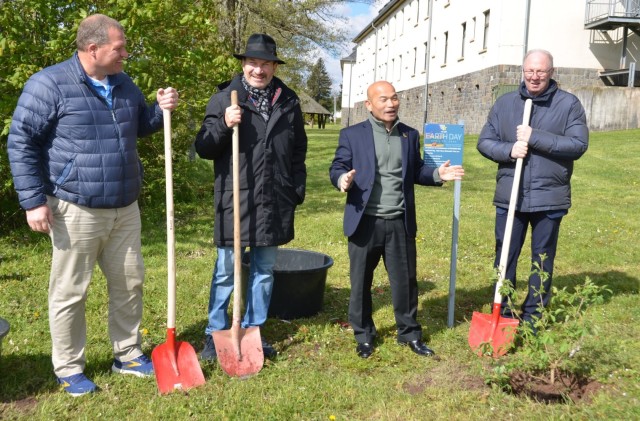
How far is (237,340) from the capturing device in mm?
4043

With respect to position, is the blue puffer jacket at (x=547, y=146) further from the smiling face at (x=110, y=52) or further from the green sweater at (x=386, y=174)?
the smiling face at (x=110, y=52)

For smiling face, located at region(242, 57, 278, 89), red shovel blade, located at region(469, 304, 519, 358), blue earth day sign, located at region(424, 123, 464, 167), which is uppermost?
smiling face, located at region(242, 57, 278, 89)

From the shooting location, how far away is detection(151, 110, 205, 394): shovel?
375 cm

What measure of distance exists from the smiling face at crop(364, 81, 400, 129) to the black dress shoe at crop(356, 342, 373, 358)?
1.68 metres

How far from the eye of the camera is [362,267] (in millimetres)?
4395

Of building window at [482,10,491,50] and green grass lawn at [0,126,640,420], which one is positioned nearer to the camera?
green grass lawn at [0,126,640,420]

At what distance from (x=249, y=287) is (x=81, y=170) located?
147cm

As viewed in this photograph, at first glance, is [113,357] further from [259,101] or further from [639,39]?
[639,39]

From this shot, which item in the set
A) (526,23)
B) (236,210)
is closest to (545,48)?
(526,23)

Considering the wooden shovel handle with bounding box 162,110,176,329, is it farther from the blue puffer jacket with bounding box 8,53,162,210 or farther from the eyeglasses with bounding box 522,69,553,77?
the eyeglasses with bounding box 522,69,553,77

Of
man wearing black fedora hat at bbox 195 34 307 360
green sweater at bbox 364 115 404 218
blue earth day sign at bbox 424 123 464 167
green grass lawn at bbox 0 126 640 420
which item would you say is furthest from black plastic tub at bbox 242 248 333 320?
blue earth day sign at bbox 424 123 464 167

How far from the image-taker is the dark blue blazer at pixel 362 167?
4223 millimetres

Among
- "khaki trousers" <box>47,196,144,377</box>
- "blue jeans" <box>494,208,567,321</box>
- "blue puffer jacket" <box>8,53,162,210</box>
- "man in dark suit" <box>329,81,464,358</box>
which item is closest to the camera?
"blue puffer jacket" <box>8,53,162,210</box>

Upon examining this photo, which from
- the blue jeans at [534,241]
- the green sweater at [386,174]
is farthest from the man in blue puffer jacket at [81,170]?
the blue jeans at [534,241]
